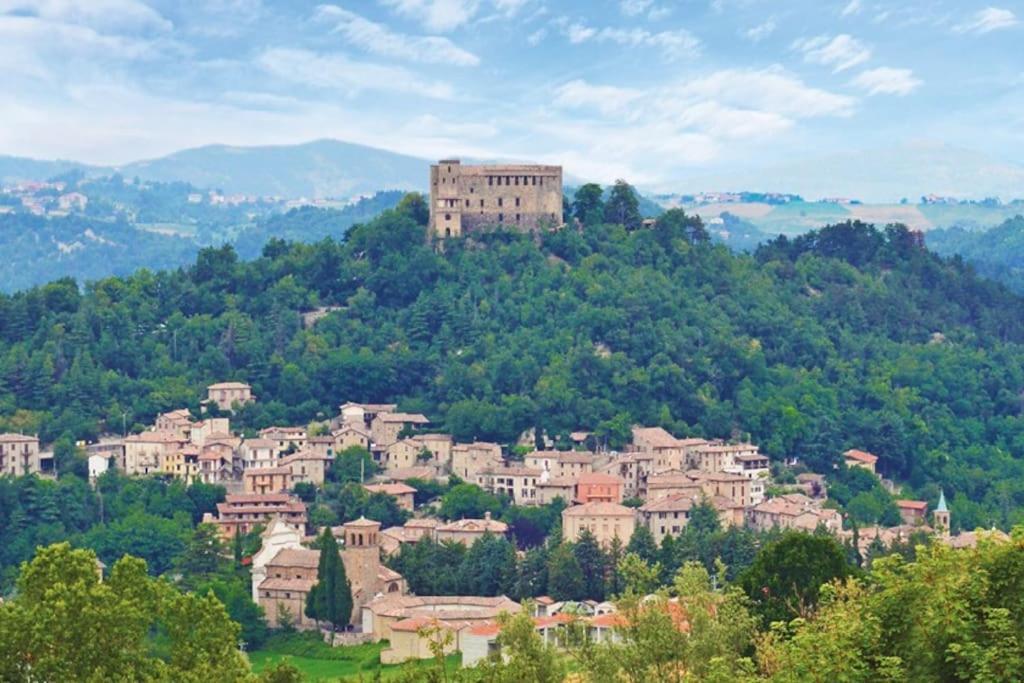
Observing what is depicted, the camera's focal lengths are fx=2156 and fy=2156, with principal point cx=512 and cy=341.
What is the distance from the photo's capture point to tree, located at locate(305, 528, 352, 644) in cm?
5119

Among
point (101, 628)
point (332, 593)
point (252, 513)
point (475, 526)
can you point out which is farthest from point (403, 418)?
point (101, 628)

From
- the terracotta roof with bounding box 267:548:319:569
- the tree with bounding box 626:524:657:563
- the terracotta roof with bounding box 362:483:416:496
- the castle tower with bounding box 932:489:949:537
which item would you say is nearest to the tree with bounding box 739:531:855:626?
the tree with bounding box 626:524:657:563

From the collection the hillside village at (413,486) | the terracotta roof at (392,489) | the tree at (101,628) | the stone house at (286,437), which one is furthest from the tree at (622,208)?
the tree at (101,628)

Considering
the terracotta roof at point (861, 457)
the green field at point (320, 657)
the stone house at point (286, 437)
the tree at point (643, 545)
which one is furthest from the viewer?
the terracotta roof at point (861, 457)

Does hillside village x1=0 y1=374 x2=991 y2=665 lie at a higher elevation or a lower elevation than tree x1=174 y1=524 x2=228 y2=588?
higher

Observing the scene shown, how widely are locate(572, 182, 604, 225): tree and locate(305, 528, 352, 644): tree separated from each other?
98.1ft

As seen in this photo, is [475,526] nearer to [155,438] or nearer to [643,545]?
[643,545]

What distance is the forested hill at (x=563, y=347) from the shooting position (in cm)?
6775

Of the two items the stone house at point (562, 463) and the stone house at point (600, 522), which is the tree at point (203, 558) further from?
the stone house at point (562, 463)

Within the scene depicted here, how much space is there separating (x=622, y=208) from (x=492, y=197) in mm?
6345

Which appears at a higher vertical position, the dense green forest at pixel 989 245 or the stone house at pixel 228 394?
the dense green forest at pixel 989 245

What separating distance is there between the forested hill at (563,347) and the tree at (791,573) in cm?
2328

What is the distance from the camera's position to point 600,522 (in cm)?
5616

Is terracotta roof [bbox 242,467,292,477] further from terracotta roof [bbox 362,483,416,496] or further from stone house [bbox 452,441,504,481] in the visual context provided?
stone house [bbox 452,441,504,481]
